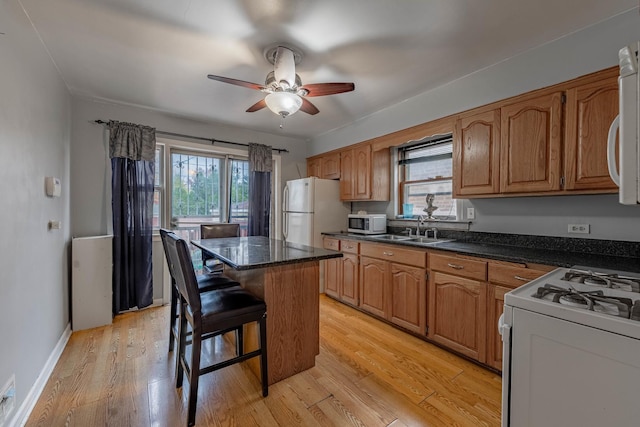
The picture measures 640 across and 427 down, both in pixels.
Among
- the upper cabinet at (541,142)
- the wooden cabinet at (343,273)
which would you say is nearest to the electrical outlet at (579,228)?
the upper cabinet at (541,142)

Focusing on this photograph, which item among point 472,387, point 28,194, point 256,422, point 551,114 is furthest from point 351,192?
point 28,194

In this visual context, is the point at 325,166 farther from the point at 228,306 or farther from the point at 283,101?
the point at 228,306

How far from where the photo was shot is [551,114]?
1.98 metres

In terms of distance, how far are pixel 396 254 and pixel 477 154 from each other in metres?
1.17

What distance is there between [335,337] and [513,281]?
1557mm

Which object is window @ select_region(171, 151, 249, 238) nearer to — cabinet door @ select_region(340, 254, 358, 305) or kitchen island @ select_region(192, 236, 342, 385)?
cabinet door @ select_region(340, 254, 358, 305)

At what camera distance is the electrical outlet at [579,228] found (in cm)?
201

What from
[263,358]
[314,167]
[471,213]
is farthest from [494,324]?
[314,167]

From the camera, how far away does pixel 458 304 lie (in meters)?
2.21

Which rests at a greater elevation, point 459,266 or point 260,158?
point 260,158

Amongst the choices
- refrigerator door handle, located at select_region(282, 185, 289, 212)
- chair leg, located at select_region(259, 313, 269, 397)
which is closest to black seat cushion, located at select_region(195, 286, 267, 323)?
chair leg, located at select_region(259, 313, 269, 397)

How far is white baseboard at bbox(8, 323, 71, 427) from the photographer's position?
1.49m

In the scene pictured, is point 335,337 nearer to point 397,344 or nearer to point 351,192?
point 397,344

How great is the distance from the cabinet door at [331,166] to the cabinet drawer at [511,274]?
251 centimetres
